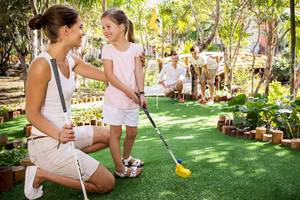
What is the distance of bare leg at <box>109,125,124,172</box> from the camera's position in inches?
121

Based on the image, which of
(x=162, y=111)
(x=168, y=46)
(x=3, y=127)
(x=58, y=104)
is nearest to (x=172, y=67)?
(x=162, y=111)

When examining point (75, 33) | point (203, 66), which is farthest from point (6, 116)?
point (75, 33)

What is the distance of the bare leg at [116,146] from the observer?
308 centimetres

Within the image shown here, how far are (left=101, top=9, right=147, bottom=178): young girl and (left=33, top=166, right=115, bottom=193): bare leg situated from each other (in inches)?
13.9

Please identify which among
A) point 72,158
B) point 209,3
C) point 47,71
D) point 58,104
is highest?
point 209,3

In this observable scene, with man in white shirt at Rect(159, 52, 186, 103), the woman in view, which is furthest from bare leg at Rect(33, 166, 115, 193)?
man in white shirt at Rect(159, 52, 186, 103)

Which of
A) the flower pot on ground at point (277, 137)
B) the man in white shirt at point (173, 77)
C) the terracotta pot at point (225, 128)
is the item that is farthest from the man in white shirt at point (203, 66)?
the flower pot on ground at point (277, 137)

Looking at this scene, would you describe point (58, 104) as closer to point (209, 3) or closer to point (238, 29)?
point (238, 29)

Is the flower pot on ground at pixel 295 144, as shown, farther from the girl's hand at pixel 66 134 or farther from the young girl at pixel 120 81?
the girl's hand at pixel 66 134

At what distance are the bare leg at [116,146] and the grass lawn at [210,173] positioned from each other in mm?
130

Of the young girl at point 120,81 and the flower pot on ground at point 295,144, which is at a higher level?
the young girl at point 120,81

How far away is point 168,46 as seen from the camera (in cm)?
2145

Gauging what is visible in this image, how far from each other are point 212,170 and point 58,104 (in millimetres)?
1422

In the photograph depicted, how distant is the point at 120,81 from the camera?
10.2 feet
